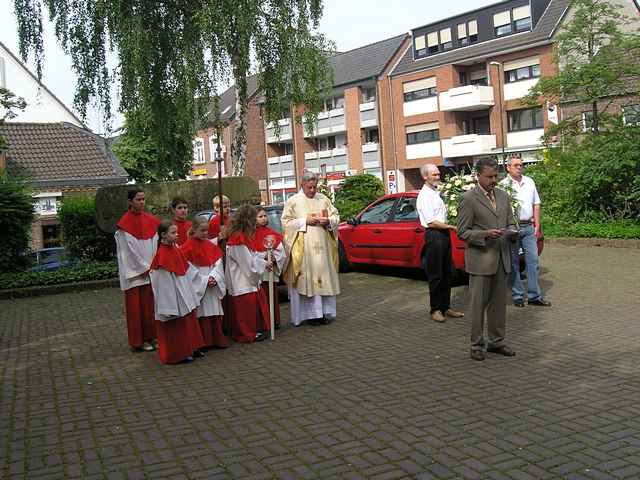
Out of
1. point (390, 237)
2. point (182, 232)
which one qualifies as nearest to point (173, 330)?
point (182, 232)

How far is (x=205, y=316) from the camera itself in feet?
26.2

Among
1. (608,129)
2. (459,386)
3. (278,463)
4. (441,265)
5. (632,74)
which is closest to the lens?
(278,463)

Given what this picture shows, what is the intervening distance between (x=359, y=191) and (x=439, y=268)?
56.8 feet

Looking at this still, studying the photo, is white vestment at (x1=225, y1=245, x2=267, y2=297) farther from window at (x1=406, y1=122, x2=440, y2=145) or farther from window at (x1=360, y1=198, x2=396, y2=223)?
window at (x1=406, y1=122, x2=440, y2=145)

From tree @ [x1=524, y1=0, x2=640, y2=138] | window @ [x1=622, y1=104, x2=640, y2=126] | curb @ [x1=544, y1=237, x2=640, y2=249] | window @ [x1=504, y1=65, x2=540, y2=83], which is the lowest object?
curb @ [x1=544, y1=237, x2=640, y2=249]

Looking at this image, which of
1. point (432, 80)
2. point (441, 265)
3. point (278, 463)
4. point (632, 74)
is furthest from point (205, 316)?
point (432, 80)

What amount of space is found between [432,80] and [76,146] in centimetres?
2812

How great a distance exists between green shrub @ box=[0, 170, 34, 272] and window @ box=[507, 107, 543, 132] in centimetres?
3304

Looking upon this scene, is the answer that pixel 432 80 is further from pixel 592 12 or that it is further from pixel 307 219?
pixel 307 219

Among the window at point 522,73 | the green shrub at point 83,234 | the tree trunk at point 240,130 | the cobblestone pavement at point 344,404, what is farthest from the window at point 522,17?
the cobblestone pavement at point 344,404

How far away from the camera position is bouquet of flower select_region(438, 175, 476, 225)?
1074 cm

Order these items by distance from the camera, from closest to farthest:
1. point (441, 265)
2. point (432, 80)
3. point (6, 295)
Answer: point (441, 265) → point (6, 295) → point (432, 80)

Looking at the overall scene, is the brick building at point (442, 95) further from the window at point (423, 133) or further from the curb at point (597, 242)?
the curb at point (597, 242)

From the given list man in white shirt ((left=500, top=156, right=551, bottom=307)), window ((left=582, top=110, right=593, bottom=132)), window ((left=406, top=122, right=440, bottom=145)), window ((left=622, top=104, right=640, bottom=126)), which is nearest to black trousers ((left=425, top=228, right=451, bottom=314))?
man in white shirt ((left=500, top=156, right=551, bottom=307))
